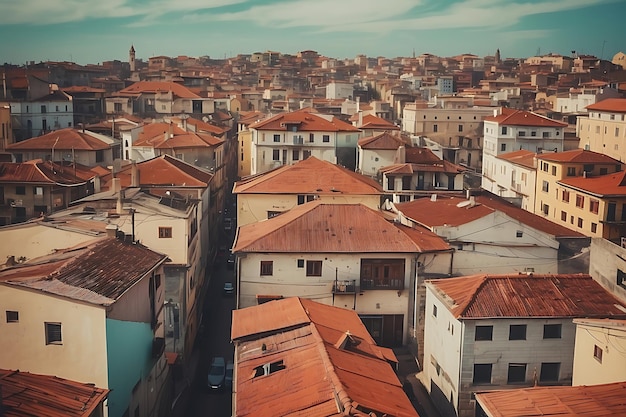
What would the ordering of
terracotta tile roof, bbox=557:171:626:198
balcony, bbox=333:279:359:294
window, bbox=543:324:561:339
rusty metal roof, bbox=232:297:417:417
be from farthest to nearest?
terracotta tile roof, bbox=557:171:626:198 < balcony, bbox=333:279:359:294 < window, bbox=543:324:561:339 < rusty metal roof, bbox=232:297:417:417

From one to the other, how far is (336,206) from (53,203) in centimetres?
1381

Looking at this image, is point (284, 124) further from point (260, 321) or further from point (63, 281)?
point (63, 281)

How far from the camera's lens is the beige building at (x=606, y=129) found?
49.0 m

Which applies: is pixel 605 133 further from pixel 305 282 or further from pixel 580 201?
pixel 305 282

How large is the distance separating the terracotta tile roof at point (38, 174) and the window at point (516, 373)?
68.6 ft

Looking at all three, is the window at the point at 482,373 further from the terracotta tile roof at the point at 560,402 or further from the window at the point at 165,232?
the window at the point at 165,232

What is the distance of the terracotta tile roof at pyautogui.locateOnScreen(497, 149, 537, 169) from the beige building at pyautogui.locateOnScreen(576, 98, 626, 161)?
626 cm

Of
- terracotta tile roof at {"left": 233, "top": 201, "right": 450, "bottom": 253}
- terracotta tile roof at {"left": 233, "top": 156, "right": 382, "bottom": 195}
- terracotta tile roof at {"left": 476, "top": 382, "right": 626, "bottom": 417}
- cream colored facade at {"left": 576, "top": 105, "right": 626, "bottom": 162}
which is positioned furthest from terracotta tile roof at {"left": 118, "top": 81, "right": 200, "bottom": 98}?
terracotta tile roof at {"left": 476, "top": 382, "right": 626, "bottom": 417}

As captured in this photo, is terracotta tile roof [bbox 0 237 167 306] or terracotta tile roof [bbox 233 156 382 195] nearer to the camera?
terracotta tile roof [bbox 0 237 167 306]

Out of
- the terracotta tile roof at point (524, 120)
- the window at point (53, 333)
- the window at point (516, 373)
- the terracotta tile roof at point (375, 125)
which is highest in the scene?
the terracotta tile roof at point (524, 120)

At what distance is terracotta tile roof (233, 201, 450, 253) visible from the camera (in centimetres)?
2306

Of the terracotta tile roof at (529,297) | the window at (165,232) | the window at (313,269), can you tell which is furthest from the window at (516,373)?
the window at (165,232)

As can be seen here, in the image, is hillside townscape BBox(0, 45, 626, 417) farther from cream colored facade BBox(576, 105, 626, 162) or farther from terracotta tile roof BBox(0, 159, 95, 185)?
cream colored facade BBox(576, 105, 626, 162)

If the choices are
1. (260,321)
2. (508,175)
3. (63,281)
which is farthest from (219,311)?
(508,175)
